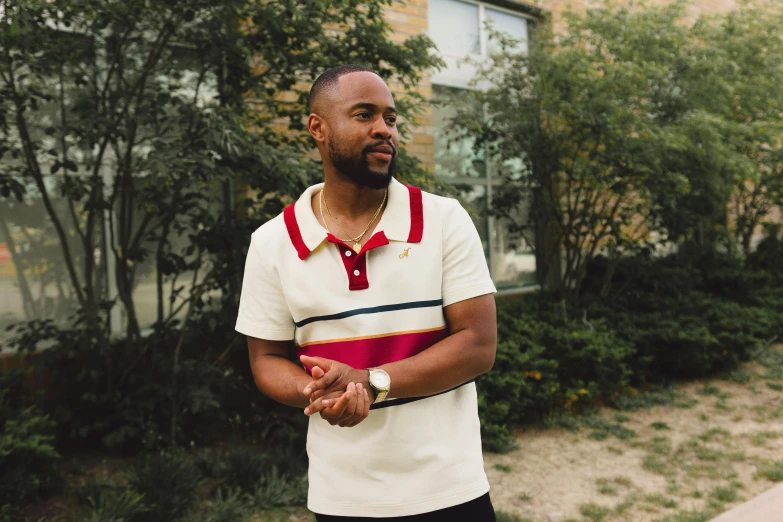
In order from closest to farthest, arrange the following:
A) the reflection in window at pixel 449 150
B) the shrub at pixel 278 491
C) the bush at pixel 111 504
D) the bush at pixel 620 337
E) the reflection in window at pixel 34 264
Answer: the bush at pixel 111 504 < the shrub at pixel 278 491 < the reflection in window at pixel 34 264 < the bush at pixel 620 337 < the reflection in window at pixel 449 150

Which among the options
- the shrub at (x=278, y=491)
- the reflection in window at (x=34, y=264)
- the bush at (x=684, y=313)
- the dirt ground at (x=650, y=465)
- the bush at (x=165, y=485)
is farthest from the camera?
the bush at (x=684, y=313)

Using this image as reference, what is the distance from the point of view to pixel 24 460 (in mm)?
3609

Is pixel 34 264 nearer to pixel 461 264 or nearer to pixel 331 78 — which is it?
pixel 331 78

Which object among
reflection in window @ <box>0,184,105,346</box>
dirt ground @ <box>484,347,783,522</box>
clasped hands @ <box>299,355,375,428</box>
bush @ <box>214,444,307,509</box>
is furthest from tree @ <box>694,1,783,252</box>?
clasped hands @ <box>299,355,375,428</box>

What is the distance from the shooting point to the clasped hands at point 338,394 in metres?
1.46

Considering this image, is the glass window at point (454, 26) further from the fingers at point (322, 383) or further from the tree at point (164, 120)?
the fingers at point (322, 383)

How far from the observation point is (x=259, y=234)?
6.05ft

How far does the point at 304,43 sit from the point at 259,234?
311cm

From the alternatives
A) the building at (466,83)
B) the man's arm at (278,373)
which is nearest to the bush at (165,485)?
the man's arm at (278,373)

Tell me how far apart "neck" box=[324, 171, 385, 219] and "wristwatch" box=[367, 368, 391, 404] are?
1.54 ft

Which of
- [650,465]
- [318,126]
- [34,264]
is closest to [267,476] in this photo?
[34,264]

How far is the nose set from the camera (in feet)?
5.63

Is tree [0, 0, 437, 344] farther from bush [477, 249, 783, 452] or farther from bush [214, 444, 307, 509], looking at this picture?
bush [477, 249, 783, 452]

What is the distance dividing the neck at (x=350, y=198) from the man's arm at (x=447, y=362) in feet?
1.16
